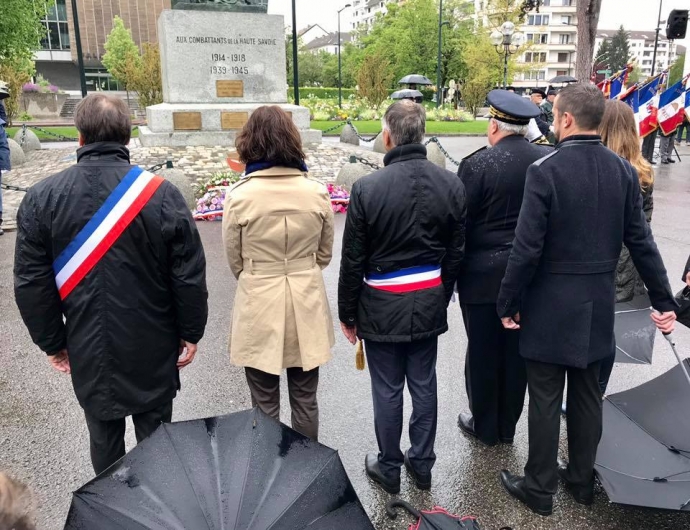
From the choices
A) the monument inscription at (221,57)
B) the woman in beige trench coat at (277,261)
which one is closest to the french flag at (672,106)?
the monument inscription at (221,57)

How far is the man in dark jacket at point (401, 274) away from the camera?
304 cm

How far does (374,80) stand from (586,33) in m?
15.8

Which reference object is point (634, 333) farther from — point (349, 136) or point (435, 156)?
point (349, 136)

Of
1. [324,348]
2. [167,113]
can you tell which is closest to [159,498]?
[324,348]

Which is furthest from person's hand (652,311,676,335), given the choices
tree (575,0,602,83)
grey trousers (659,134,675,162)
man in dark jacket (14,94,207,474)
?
grey trousers (659,134,675,162)

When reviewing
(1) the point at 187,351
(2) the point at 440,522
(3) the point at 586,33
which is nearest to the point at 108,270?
(1) the point at 187,351

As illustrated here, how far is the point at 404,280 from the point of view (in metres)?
3.14

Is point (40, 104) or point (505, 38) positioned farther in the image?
point (40, 104)

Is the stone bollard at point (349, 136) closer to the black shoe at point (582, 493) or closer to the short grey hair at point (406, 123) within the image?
the short grey hair at point (406, 123)

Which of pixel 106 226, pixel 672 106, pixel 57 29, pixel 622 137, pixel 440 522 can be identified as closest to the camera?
Answer: pixel 440 522

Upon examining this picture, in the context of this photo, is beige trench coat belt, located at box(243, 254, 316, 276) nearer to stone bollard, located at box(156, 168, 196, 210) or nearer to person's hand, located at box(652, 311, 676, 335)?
person's hand, located at box(652, 311, 676, 335)

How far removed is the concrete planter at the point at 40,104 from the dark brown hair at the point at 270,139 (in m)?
40.9

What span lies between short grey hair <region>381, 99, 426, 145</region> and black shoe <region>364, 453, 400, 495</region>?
1729 millimetres

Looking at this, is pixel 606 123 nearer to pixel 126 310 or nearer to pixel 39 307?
pixel 126 310
